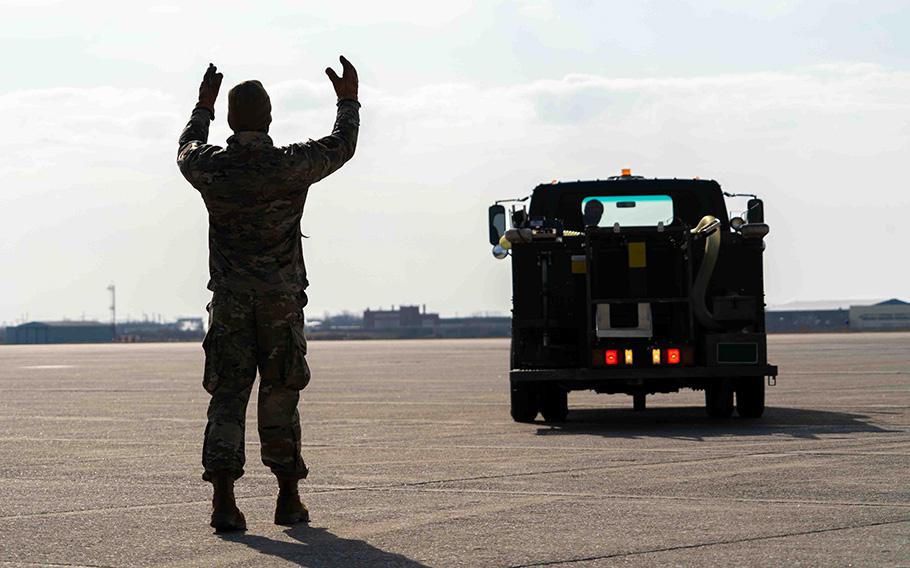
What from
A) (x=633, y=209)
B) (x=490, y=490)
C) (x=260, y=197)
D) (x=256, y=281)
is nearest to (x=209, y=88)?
(x=260, y=197)

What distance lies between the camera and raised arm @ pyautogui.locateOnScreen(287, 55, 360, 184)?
755 centimetres

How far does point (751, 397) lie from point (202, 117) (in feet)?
28.1

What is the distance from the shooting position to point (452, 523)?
25.3ft

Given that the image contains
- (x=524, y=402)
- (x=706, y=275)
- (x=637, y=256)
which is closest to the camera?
(x=706, y=275)

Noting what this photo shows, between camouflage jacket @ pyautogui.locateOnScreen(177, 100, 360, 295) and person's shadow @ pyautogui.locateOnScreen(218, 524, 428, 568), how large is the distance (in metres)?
1.20

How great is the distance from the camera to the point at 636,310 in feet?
48.4

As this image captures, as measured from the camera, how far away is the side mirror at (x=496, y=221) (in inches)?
617

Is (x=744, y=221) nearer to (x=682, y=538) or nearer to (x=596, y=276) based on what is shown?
(x=596, y=276)

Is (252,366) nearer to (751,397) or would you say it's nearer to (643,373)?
(643,373)

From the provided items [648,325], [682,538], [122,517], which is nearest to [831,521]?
[682,538]

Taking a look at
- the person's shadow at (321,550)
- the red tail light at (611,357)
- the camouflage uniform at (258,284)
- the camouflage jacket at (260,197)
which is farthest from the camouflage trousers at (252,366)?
the red tail light at (611,357)

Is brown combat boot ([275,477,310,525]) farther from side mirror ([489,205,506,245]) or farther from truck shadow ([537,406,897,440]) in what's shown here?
side mirror ([489,205,506,245])

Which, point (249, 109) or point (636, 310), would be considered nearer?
point (249, 109)

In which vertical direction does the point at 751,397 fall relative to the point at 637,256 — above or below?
below
